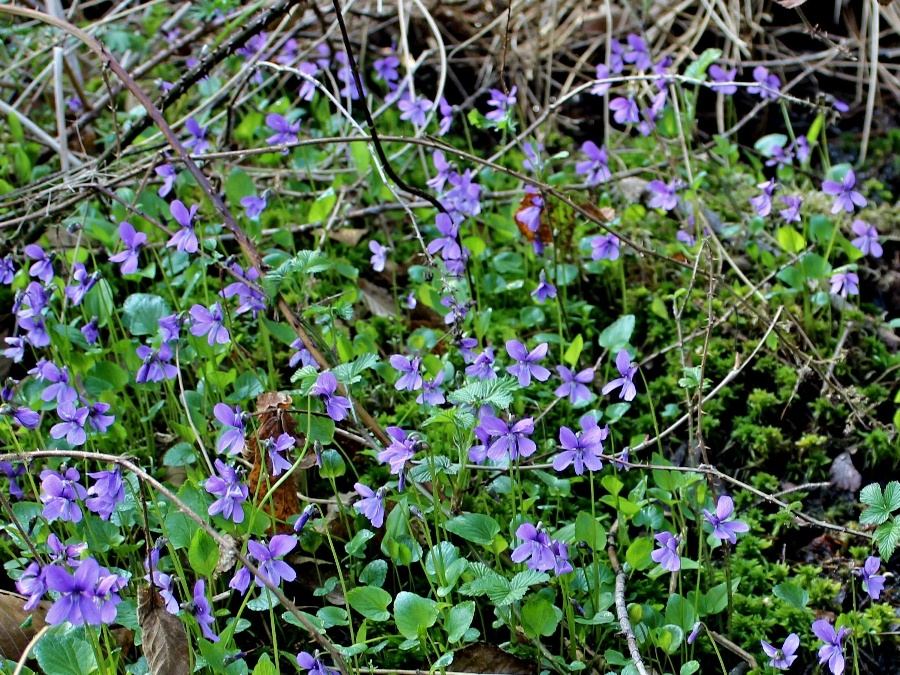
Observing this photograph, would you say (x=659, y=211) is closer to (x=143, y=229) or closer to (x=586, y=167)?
(x=586, y=167)

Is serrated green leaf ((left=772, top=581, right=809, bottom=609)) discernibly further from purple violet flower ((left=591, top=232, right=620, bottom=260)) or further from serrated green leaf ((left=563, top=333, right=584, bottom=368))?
purple violet flower ((left=591, top=232, right=620, bottom=260))

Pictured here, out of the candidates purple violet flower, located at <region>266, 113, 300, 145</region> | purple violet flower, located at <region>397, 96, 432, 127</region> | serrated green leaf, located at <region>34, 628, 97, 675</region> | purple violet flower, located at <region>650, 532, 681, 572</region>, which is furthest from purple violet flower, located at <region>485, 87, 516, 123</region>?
serrated green leaf, located at <region>34, 628, 97, 675</region>

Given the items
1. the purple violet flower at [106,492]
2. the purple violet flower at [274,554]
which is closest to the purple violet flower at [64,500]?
the purple violet flower at [106,492]

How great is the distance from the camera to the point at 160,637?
162cm

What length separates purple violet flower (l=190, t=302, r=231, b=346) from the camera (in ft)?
6.98

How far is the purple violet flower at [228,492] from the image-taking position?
1759 mm

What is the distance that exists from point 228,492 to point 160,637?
26 centimetres

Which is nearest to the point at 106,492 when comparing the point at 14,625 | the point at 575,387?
the point at 14,625

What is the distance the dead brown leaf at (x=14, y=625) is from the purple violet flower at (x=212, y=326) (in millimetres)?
582

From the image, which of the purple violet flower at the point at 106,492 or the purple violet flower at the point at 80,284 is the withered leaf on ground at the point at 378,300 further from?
the purple violet flower at the point at 106,492

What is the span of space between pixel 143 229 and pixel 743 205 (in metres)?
1.71

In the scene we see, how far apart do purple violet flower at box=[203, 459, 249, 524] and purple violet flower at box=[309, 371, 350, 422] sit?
0.19m

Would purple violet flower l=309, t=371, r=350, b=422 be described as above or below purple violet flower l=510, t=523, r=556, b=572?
above

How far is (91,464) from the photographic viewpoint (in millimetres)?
2178
